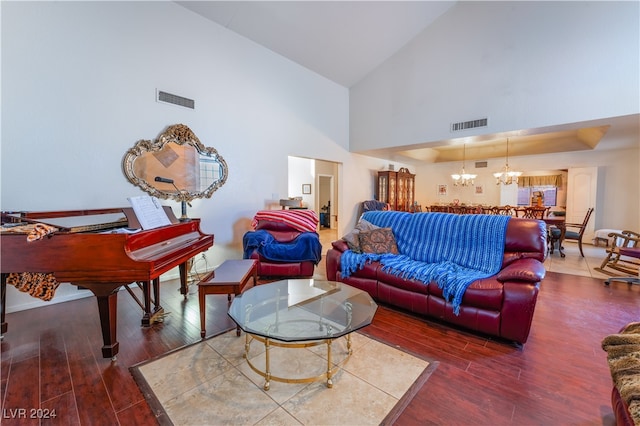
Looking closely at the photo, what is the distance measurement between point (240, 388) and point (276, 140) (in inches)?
166

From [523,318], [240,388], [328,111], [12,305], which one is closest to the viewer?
[240,388]

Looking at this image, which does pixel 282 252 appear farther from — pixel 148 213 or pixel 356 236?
pixel 148 213

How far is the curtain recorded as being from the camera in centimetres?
838

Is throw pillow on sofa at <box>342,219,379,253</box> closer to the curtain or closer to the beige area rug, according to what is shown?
the beige area rug

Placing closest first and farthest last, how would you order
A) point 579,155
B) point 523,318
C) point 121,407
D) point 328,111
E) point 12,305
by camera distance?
point 121,407 < point 523,318 < point 12,305 < point 328,111 < point 579,155

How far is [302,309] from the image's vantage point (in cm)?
224

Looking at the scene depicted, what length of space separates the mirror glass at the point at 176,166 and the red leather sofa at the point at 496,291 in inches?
104

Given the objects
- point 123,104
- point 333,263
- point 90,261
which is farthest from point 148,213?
point 333,263

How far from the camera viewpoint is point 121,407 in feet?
5.01

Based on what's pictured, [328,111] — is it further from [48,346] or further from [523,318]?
[48,346]

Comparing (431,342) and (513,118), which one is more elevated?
(513,118)

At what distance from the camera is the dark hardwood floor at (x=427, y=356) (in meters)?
1.50

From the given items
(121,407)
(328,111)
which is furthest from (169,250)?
(328,111)

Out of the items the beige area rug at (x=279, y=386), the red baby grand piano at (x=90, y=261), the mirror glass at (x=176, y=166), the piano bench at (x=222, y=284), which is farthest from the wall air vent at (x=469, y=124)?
the red baby grand piano at (x=90, y=261)
